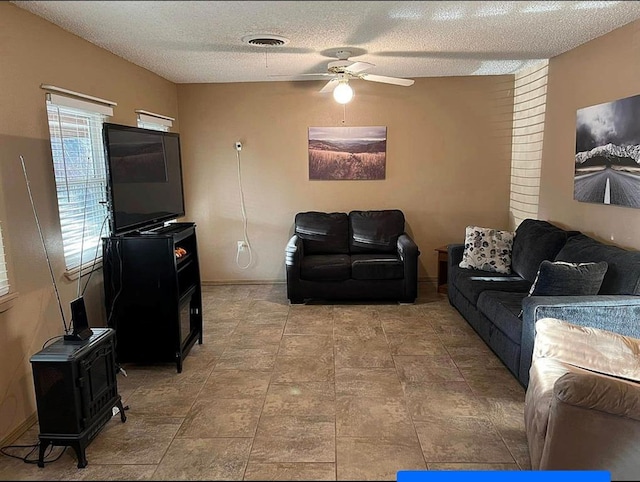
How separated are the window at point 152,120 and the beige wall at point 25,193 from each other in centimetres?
99

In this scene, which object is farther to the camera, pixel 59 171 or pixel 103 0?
pixel 59 171

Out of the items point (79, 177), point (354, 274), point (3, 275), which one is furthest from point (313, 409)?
point (79, 177)

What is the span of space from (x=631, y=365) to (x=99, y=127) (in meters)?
3.60

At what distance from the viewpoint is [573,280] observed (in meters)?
2.78

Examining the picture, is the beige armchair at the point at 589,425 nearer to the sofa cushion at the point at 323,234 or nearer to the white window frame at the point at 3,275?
the white window frame at the point at 3,275

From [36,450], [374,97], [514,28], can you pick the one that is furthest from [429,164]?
[36,450]

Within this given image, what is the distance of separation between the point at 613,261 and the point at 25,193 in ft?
11.5

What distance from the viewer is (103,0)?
1.11 metres

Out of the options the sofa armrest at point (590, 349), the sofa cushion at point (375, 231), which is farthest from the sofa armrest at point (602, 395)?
the sofa cushion at point (375, 231)

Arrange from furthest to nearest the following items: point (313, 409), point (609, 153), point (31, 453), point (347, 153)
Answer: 1. point (347, 153)
2. point (609, 153)
3. point (313, 409)
4. point (31, 453)

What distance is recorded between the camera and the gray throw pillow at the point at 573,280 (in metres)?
2.78

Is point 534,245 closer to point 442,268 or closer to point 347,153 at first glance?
point 442,268

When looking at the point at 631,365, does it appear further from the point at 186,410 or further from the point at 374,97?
the point at 374,97

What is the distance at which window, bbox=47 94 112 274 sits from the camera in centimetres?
285
